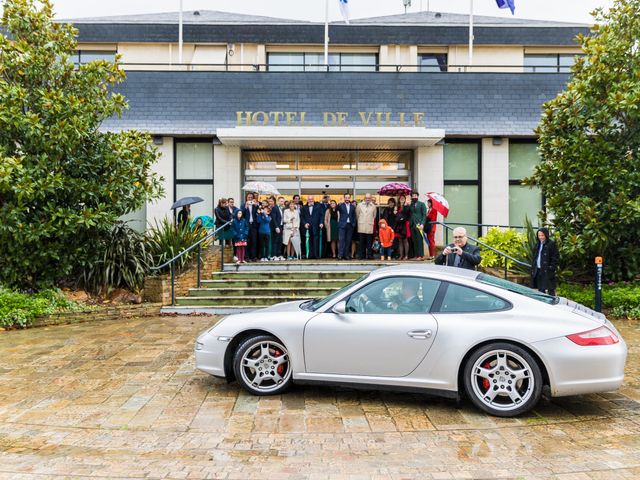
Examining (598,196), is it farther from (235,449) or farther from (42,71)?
(42,71)

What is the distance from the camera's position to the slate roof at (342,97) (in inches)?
672

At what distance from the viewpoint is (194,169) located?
17.4m

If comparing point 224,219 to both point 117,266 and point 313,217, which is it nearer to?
point 313,217

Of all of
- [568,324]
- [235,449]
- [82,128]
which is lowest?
[235,449]

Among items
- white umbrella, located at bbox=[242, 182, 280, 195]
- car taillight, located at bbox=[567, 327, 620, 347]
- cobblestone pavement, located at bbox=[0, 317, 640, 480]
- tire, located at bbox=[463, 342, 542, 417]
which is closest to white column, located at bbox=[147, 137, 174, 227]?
white umbrella, located at bbox=[242, 182, 280, 195]

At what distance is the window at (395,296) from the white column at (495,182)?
12200 mm

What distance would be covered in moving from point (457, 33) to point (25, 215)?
16.0 meters

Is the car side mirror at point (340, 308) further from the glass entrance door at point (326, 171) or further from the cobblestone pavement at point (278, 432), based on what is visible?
the glass entrance door at point (326, 171)

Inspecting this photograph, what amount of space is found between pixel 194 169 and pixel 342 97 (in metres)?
4.97

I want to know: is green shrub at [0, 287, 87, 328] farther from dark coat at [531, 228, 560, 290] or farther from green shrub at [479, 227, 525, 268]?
green shrub at [479, 227, 525, 268]

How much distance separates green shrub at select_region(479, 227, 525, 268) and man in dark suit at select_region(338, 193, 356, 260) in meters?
3.34

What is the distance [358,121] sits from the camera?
56.3 ft

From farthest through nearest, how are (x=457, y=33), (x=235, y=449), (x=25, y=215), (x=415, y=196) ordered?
(x=457, y=33), (x=415, y=196), (x=25, y=215), (x=235, y=449)

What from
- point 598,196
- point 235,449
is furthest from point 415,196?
point 235,449
